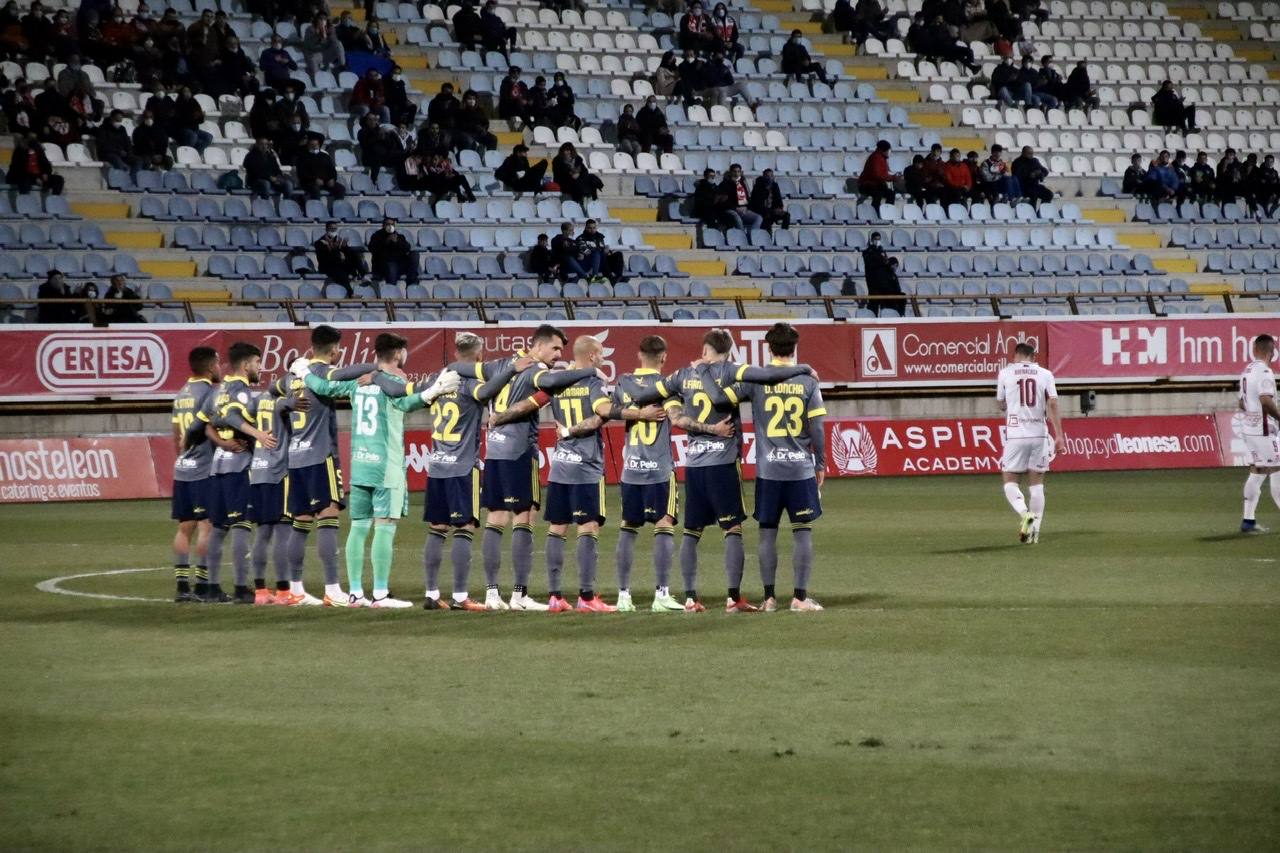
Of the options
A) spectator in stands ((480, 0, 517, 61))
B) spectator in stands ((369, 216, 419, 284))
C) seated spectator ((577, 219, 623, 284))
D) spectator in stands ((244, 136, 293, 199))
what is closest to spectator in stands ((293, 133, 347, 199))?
spectator in stands ((244, 136, 293, 199))

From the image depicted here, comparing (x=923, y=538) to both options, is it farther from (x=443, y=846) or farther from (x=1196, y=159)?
(x=1196, y=159)

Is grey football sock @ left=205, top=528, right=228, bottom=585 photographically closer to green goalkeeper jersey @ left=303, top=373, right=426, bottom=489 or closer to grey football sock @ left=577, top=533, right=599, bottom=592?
green goalkeeper jersey @ left=303, top=373, right=426, bottom=489

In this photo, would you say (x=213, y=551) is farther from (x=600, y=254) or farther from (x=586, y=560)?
(x=600, y=254)

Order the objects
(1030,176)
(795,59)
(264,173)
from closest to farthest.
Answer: (264,173) < (1030,176) < (795,59)

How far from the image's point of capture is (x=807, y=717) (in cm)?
850

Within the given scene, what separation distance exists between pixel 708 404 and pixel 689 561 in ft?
4.06

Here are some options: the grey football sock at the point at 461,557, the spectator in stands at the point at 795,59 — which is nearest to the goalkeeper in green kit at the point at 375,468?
the grey football sock at the point at 461,557

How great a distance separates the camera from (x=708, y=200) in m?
33.9

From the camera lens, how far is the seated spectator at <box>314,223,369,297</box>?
29594 millimetres

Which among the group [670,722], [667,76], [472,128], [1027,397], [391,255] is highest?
[667,76]

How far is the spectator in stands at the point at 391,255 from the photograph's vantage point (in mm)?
29875

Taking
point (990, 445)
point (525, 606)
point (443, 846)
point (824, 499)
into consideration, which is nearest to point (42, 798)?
point (443, 846)

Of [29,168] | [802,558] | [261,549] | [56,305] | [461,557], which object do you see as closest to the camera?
[802,558]

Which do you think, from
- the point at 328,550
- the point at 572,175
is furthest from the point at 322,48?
the point at 328,550
